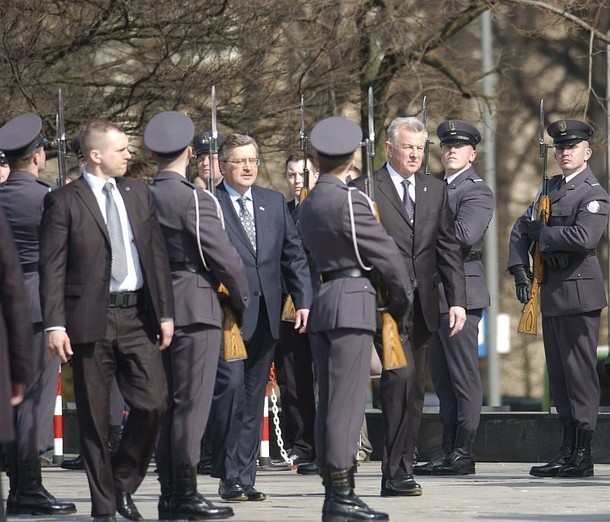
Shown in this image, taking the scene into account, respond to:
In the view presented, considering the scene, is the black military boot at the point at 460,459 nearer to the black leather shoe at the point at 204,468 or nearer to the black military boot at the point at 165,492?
the black leather shoe at the point at 204,468

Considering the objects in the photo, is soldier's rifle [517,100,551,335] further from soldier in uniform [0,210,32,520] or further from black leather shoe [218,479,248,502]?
soldier in uniform [0,210,32,520]

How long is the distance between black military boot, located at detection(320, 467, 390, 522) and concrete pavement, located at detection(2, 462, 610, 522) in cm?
22

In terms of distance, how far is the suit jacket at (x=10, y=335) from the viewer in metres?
7.80

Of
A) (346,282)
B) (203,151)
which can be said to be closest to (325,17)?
(203,151)

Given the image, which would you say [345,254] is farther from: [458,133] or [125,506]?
[458,133]

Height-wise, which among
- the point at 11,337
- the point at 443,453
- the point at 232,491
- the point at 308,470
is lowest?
the point at 232,491

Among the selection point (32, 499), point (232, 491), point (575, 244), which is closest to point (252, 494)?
point (232, 491)

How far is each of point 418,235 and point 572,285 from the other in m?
1.66

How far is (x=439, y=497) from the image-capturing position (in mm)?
11227

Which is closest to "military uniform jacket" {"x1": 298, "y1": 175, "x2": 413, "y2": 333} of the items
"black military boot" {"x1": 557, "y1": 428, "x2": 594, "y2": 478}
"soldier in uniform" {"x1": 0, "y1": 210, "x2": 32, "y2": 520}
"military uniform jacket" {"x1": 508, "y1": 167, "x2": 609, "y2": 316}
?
"soldier in uniform" {"x1": 0, "y1": 210, "x2": 32, "y2": 520}

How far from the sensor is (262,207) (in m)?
11.6

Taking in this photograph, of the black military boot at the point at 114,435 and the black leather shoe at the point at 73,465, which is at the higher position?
the black military boot at the point at 114,435

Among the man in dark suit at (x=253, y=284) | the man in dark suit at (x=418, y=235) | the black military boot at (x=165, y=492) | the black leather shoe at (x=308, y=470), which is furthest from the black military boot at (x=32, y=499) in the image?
the black leather shoe at (x=308, y=470)

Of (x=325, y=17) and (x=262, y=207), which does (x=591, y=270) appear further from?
(x=325, y=17)
